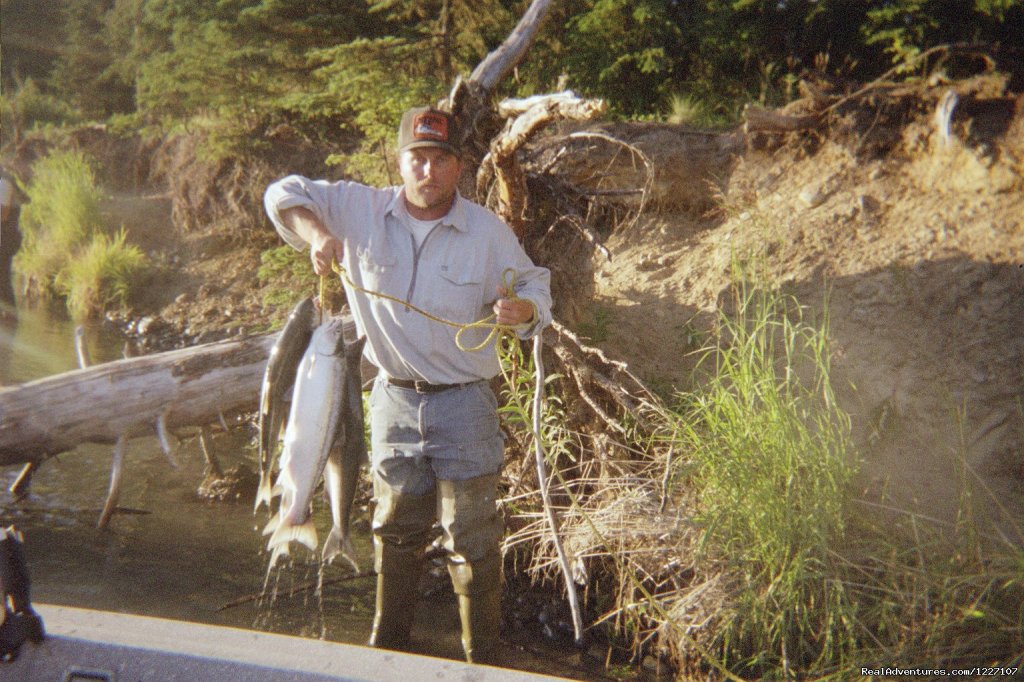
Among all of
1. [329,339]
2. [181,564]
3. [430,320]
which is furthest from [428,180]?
[181,564]

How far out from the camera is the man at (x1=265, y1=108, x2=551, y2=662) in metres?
3.71

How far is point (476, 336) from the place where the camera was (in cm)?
389

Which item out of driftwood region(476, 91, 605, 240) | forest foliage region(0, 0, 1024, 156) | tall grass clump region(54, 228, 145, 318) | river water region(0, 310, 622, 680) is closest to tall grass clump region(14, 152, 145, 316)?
tall grass clump region(54, 228, 145, 318)

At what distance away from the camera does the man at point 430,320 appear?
3.71 metres

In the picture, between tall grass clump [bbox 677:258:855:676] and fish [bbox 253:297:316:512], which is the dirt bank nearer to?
tall grass clump [bbox 677:258:855:676]

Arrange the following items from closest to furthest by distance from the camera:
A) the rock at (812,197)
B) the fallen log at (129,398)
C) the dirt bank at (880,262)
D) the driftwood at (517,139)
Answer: the driftwood at (517,139) → the fallen log at (129,398) → the dirt bank at (880,262) → the rock at (812,197)

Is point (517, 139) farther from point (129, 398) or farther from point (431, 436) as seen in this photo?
point (129, 398)

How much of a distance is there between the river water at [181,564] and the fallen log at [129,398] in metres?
0.85

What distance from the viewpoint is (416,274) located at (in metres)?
3.70

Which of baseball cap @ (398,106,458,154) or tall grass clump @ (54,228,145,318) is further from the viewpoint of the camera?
tall grass clump @ (54,228,145,318)

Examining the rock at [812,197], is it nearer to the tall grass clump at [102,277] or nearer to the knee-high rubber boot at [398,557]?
the knee-high rubber boot at [398,557]

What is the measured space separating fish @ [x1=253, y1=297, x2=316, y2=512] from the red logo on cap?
0.94 meters

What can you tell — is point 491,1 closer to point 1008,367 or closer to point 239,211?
point 239,211

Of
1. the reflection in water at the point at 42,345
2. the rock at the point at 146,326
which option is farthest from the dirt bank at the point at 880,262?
the rock at the point at 146,326
